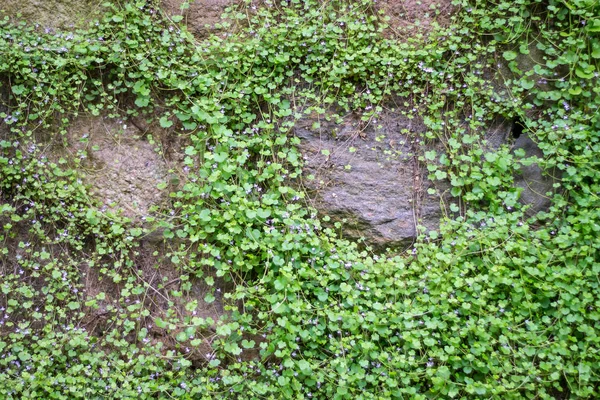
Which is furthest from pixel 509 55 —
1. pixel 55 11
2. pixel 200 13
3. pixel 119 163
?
pixel 55 11

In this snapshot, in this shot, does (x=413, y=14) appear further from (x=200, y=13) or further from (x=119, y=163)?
(x=119, y=163)

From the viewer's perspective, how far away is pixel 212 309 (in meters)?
3.81

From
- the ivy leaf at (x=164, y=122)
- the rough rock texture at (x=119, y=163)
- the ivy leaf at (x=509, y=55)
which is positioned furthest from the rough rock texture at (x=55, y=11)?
the ivy leaf at (x=509, y=55)

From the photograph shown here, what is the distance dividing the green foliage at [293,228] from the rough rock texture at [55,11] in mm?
→ 137

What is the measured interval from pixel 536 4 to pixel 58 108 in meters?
3.45

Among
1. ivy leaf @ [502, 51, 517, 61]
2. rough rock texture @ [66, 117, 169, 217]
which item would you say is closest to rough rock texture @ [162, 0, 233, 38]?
rough rock texture @ [66, 117, 169, 217]

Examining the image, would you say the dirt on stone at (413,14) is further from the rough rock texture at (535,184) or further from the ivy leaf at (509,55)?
the rough rock texture at (535,184)

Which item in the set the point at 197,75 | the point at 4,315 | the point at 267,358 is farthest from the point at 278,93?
the point at 4,315

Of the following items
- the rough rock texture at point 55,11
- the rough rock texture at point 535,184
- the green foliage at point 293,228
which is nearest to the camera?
the green foliage at point 293,228

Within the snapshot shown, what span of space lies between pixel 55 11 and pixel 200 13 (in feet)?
3.43

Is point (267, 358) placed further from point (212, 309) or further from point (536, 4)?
point (536, 4)

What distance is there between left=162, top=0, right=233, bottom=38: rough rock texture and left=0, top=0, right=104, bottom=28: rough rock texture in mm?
517

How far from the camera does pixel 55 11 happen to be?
4.04 meters

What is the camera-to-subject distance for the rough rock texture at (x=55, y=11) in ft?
13.2
